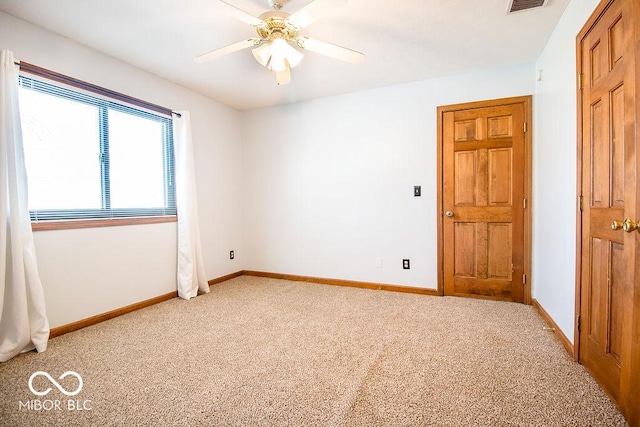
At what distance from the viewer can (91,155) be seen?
2.47 meters

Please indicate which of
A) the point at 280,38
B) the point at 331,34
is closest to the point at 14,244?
the point at 280,38

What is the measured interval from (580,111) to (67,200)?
3661 mm

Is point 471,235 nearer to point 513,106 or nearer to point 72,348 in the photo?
point 513,106

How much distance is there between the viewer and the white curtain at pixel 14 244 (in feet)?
6.17

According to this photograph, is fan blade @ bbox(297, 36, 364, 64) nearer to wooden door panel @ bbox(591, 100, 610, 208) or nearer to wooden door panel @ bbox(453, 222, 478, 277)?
wooden door panel @ bbox(591, 100, 610, 208)

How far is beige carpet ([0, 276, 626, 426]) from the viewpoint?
1335 mm

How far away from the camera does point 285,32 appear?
1.89 meters

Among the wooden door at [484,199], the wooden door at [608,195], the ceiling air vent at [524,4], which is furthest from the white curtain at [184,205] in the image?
the wooden door at [608,195]

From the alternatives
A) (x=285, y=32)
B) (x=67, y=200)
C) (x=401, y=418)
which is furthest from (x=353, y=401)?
(x=67, y=200)

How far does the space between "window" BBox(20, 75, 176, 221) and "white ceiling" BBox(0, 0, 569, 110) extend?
501mm

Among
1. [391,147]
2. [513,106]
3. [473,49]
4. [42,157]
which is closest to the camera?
[42,157]

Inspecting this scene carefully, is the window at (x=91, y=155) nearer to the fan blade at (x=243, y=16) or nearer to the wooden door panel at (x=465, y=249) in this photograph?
the fan blade at (x=243, y=16)

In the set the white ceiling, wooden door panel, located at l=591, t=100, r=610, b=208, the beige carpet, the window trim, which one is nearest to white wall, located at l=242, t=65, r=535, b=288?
the white ceiling

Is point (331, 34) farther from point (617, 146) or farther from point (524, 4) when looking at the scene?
point (617, 146)
